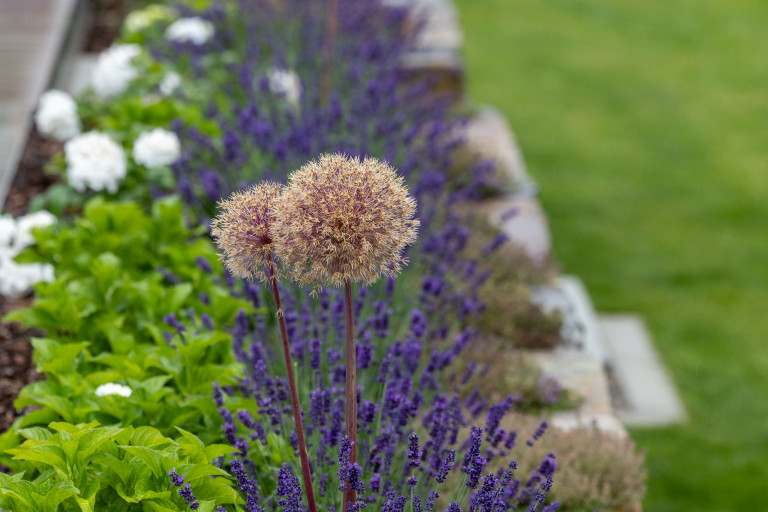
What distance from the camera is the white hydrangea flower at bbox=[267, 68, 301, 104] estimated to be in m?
4.71

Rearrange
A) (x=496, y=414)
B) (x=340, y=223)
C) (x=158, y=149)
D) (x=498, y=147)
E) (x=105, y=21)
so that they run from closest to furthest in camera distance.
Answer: (x=340, y=223), (x=496, y=414), (x=158, y=149), (x=498, y=147), (x=105, y=21)

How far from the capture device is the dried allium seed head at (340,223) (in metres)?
1.72

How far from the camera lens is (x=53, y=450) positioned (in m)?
2.04

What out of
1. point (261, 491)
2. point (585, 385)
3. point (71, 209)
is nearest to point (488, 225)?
point (585, 385)

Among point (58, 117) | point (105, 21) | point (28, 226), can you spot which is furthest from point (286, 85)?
point (105, 21)

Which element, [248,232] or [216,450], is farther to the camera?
[216,450]

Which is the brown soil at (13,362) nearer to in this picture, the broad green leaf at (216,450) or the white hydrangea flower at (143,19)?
the broad green leaf at (216,450)

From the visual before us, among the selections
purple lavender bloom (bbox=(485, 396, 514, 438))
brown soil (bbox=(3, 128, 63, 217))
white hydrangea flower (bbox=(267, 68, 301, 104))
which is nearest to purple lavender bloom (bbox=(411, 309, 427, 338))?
purple lavender bloom (bbox=(485, 396, 514, 438))

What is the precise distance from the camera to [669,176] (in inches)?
289

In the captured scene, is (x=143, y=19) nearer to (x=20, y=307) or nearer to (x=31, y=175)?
(x=31, y=175)

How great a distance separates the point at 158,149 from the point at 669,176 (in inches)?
189

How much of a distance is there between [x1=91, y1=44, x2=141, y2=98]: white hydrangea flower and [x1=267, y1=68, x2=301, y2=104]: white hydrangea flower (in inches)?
30.3

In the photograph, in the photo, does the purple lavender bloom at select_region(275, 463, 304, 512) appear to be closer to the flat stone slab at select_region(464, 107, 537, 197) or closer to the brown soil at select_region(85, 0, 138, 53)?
the flat stone slab at select_region(464, 107, 537, 197)

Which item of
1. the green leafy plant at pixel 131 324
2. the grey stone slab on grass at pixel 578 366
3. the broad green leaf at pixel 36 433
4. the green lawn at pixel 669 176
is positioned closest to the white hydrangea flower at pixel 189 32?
the green leafy plant at pixel 131 324
